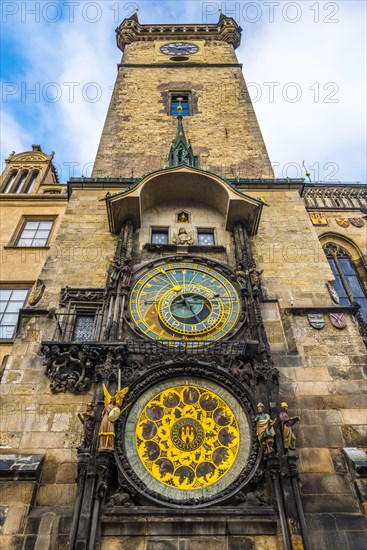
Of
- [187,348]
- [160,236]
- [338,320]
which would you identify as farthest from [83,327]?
[338,320]

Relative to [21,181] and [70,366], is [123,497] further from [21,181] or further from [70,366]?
[21,181]

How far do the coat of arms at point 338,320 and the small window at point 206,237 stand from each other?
11.1 feet

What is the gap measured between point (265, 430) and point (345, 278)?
7022 mm

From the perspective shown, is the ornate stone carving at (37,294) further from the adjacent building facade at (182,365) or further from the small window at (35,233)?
the small window at (35,233)

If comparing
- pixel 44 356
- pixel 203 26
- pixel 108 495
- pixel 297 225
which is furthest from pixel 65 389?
pixel 203 26

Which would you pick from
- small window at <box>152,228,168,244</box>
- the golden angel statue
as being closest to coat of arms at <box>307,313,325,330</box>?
small window at <box>152,228,168,244</box>

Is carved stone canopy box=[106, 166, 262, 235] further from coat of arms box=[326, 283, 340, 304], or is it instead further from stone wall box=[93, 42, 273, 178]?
stone wall box=[93, 42, 273, 178]

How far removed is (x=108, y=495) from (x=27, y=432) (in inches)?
70.5

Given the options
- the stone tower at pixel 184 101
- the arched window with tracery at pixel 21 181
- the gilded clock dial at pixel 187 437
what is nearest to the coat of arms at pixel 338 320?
the gilded clock dial at pixel 187 437

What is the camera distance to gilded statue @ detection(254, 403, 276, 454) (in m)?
6.73

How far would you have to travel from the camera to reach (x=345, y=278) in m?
12.6

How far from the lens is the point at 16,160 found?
1598cm

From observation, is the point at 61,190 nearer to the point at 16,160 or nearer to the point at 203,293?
the point at 16,160

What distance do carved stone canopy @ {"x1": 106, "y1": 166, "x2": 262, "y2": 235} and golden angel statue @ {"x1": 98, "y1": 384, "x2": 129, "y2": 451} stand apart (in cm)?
499
